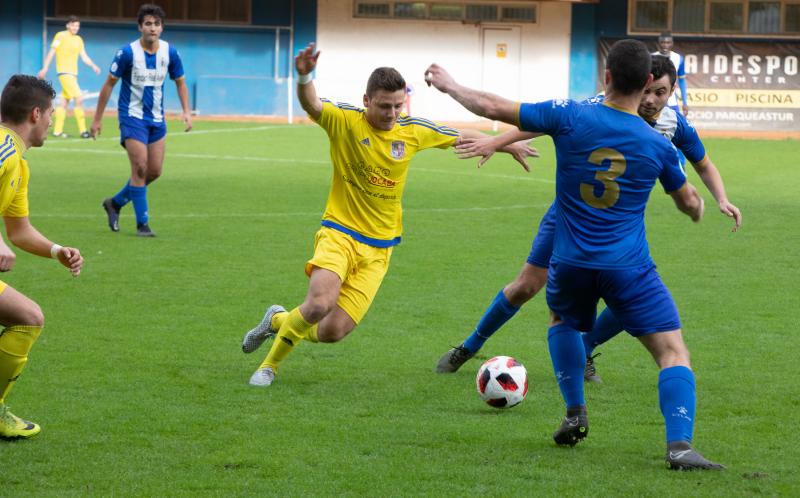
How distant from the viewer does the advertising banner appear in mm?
33156

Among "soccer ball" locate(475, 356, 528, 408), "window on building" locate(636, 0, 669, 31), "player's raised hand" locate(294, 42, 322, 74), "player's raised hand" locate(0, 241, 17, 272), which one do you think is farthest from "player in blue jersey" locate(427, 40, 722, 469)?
"window on building" locate(636, 0, 669, 31)

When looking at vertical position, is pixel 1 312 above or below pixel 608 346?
above

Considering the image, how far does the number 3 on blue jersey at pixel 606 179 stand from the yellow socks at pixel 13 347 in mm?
2610

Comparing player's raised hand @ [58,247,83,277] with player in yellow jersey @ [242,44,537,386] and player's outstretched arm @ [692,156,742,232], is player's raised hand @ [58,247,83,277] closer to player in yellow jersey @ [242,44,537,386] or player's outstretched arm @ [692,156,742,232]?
player in yellow jersey @ [242,44,537,386]

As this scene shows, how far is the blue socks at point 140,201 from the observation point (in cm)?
1266

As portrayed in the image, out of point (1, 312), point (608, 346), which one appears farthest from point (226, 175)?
point (1, 312)

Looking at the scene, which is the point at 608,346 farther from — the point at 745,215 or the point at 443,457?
the point at 745,215

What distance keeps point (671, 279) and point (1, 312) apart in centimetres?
670

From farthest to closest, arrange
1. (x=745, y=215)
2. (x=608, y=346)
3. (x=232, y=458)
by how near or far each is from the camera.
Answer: (x=745, y=215)
(x=608, y=346)
(x=232, y=458)

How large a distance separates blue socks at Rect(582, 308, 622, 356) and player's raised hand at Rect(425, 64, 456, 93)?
206 cm

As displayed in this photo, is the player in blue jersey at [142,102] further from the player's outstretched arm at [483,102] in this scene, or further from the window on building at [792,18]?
the window on building at [792,18]

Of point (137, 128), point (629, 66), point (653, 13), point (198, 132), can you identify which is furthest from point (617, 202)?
point (653, 13)

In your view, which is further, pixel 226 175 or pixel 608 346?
pixel 226 175

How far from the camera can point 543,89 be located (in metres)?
36.5
